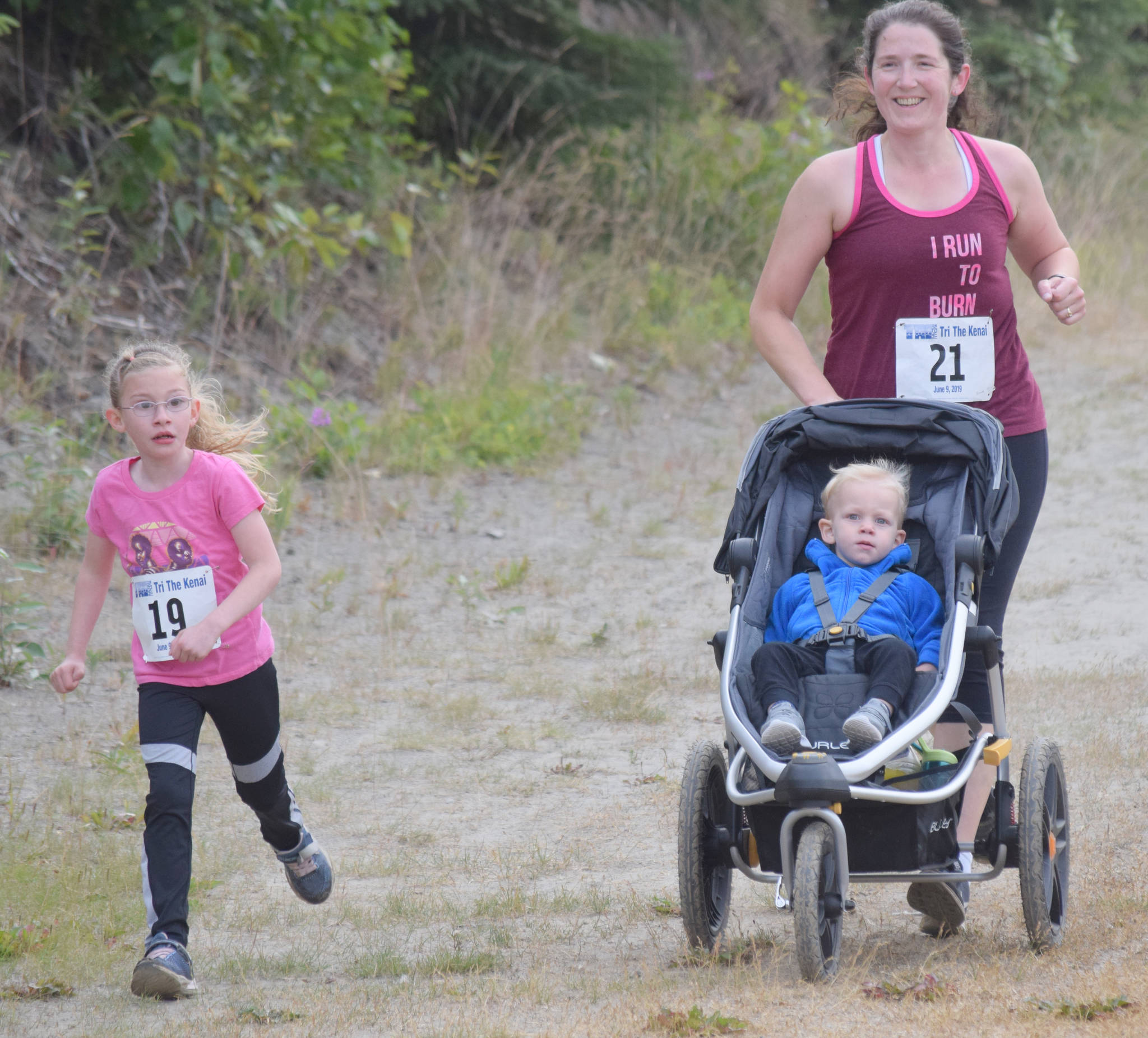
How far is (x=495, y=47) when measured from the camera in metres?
11.1

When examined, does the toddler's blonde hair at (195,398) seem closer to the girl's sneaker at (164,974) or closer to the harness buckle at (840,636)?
the girl's sneaker at (164,974)

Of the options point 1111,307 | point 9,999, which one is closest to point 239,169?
point 9,999

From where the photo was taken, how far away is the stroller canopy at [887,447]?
3.56m

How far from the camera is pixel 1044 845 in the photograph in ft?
11.3

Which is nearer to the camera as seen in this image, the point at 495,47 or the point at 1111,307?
the point at 495,47

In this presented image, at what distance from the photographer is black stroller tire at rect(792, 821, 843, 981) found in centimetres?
310

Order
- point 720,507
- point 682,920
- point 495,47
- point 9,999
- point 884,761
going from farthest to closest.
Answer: point 495,47 < point 720,507 < point 682,920 < point 9,999 < point 884,761

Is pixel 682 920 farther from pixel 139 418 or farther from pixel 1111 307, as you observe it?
pixel 1111 307

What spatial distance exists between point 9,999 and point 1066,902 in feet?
8.47

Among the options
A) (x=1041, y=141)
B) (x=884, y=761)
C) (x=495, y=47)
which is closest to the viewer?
(x=884, y=761)

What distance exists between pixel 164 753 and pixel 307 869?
60cm

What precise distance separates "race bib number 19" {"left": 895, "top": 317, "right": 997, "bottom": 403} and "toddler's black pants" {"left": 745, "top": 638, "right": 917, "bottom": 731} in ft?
2.19

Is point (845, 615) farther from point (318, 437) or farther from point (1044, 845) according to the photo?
point (318, 437)

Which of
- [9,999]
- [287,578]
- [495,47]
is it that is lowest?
[9,999]
